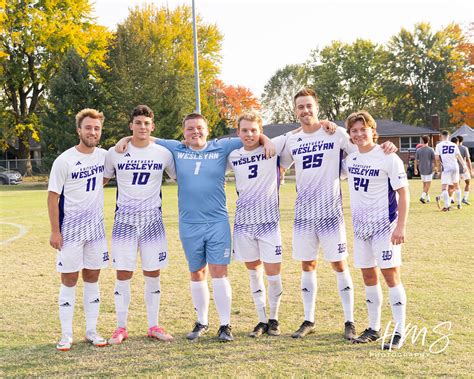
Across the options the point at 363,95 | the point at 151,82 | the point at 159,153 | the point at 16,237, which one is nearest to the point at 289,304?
the point at 159,153

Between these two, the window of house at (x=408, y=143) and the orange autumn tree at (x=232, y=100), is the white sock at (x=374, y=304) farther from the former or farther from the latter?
the orange autumn tree at (x=232, y=100)

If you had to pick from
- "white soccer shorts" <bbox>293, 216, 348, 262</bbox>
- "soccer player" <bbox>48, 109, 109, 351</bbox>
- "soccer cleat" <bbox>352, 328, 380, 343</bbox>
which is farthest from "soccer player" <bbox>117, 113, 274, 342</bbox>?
"soccer cleat" <bbox>352, 328, 380, 343</bbox>

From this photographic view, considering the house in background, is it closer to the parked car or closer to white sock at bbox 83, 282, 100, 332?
the parked car

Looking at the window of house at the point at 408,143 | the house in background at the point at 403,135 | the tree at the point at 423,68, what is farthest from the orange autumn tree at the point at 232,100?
the window of house at the point at 408,143

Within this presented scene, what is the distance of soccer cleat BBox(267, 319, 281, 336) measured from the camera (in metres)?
5.43

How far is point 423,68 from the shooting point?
67500 mm

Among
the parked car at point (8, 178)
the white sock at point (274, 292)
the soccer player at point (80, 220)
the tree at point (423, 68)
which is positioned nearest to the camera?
the soccer player at point (80, 220)

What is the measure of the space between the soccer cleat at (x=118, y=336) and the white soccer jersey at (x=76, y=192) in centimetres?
98

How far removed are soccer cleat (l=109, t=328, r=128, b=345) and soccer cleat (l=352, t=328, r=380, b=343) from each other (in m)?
2.28

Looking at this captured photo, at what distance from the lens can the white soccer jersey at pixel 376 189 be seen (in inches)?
198

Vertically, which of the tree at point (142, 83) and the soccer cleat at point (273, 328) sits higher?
the tree at point (142, 83)

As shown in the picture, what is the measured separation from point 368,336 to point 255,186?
6.04 feet

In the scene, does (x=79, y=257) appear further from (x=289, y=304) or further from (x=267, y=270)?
(x=289, y=304)

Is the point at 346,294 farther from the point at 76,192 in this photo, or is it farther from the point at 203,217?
the point at 76,192
